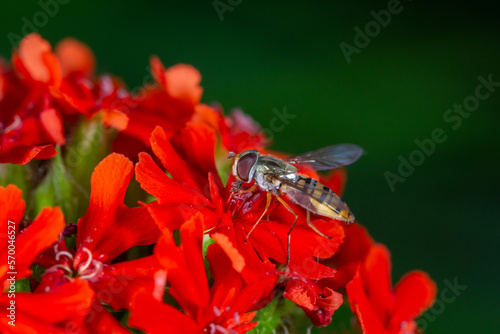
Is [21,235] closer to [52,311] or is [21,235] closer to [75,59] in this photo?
[52,311]

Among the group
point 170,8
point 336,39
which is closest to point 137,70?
point 170,8

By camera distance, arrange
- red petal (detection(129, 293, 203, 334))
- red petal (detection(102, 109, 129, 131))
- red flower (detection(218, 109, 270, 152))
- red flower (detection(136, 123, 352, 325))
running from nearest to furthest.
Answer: red petal (detection(129, 293, 203, 334)) < red flower (detection(136, 123, 352, 325)) < red petal (detection(102, 109, 129, 131)) < red flower (detection(218, 109, 270, 152))

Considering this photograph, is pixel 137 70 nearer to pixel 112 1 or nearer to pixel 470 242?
pixel 112 1

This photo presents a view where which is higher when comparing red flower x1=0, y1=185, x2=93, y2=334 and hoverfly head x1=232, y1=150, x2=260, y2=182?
hoverfly head x1=232, y1=150, x2=260, y2=182

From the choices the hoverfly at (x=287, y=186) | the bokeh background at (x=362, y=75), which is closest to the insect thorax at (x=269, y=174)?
the hoverfly at (x=287, y=186)

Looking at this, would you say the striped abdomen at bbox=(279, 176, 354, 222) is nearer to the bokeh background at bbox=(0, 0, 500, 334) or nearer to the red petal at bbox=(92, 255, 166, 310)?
the red petal at bbox=(92, 255, 166, 310)

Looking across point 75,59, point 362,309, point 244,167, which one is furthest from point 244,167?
point 75,59

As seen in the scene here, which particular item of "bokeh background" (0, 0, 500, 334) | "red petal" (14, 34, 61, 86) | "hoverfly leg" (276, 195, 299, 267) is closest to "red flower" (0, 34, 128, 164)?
"red petal" (14, 34, 61, 86)
